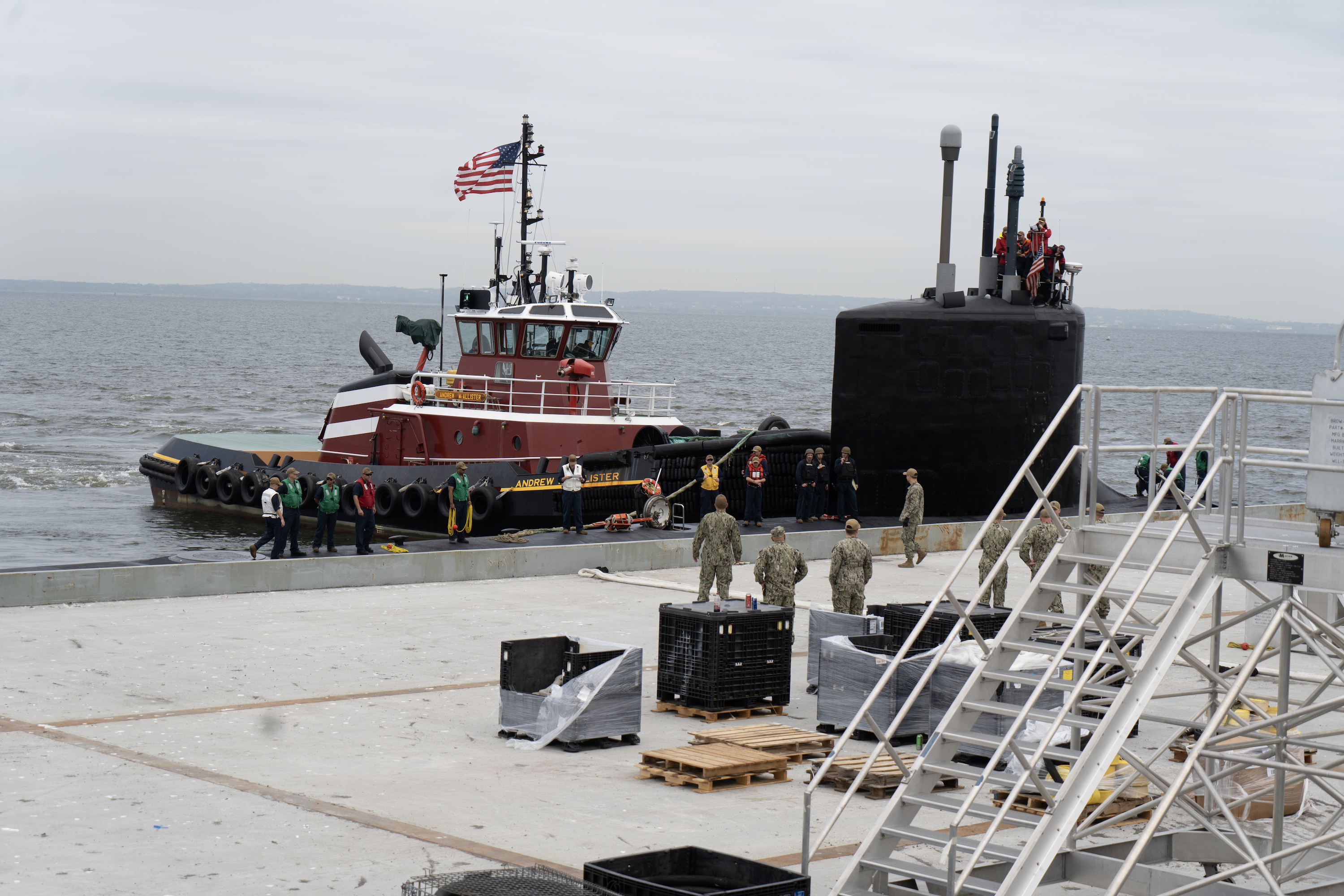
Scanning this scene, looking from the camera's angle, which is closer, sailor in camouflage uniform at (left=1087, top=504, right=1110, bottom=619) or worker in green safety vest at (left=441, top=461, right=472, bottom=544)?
sailor in camouflage uniform at (left=1087, top=504, right=1110, bottom=619)

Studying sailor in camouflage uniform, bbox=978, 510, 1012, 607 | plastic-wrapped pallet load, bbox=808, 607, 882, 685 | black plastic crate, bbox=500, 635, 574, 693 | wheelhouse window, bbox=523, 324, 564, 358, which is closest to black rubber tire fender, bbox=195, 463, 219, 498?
wheelhouse window, bbox=523, 324, 564, 358

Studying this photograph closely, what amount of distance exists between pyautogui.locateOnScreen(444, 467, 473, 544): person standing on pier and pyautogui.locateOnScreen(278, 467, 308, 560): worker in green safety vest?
2.16 metres

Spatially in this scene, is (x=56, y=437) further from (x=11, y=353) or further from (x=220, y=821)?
(x=11, y=353)

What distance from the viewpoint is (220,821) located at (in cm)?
902

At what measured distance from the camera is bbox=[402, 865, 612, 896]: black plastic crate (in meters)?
6.16

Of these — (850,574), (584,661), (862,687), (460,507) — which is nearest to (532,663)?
(584,661)

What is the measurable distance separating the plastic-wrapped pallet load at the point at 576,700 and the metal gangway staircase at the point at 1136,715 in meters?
2.58

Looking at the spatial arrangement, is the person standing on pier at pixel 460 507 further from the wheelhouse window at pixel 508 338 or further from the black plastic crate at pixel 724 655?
the black plastic crate at pixel 724 655

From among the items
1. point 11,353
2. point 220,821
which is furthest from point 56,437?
point 11,353

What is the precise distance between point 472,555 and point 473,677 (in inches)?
217

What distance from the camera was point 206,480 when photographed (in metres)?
31.5

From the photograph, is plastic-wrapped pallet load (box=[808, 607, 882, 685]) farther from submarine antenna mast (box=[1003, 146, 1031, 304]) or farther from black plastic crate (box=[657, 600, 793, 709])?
submarine antenna mast (box=[1003, 146, 1031, 304])

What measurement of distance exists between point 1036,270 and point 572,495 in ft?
23.9

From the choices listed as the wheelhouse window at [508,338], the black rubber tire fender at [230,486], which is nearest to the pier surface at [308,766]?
the wheelhouse window at [508,338]
